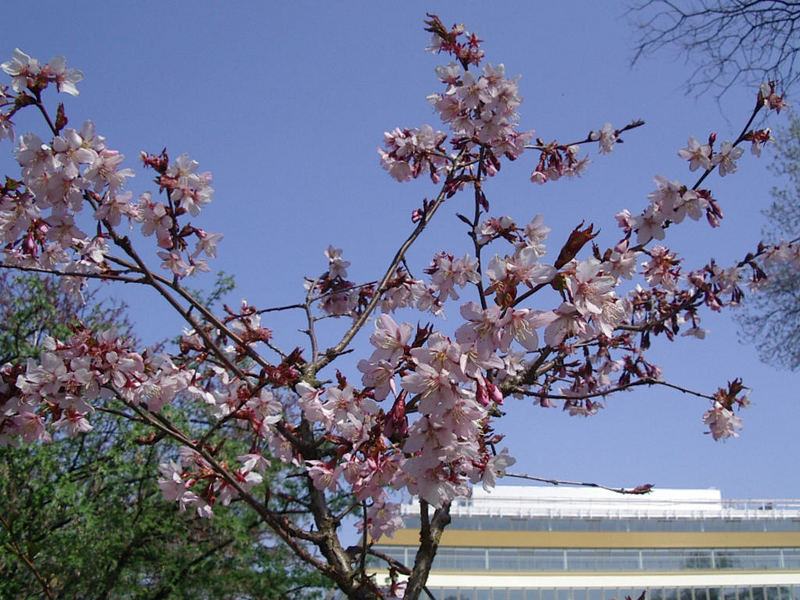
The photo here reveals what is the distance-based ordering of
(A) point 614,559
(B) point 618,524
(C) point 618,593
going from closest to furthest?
(C) point 618,593
(A) point 614,559
(B) point 618,524

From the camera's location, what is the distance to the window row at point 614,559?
2242cm

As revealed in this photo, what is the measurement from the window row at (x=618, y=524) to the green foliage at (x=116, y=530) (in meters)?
15.5

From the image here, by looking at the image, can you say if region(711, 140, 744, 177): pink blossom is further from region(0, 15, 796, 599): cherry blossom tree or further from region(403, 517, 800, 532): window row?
region(403, 517, 800, 532): window row

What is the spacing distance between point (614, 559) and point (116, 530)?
816 inches

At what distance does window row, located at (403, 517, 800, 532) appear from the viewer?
75.2 ft

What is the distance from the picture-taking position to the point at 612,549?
77.4ft

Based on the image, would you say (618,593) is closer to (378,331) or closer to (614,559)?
(614,559)

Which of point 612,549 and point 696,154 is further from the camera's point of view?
point 612,549

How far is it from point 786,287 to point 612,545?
18436 mm

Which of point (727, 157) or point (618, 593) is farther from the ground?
point (727, 157)

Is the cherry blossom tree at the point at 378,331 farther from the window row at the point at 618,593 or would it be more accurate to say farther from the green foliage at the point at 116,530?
the window row at the point at 618,593

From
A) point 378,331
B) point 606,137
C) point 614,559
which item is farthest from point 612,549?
point 378,331

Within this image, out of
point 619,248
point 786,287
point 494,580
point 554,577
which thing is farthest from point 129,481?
point 554,577

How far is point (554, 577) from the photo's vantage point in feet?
75.4
